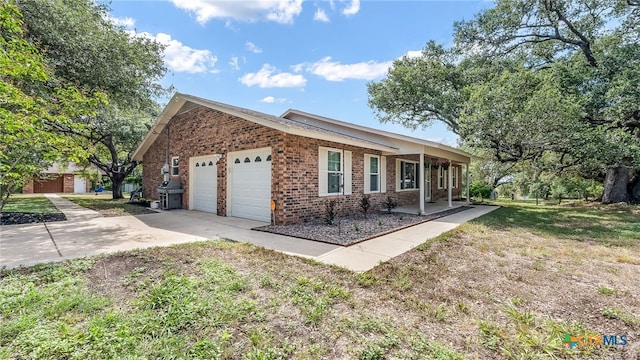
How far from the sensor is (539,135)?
32.8 feet

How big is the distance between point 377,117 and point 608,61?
442 inches

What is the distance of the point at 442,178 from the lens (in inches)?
673

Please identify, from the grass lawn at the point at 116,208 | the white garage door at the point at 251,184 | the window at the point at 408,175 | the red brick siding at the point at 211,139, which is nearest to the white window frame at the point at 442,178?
the window at the point at 408,175

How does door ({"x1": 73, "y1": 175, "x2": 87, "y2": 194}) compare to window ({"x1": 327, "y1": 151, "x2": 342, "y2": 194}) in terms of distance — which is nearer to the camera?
window ({"x1": 327, "y1": 151, "x2": 342, "y2": 194})

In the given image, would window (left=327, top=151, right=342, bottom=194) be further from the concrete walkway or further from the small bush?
the concrete walkway

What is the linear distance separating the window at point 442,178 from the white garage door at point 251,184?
12.1m

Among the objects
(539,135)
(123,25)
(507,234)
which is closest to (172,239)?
(507,234)

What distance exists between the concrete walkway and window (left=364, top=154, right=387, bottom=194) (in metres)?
2.89

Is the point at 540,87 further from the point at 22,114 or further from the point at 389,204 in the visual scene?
the point at 22,114

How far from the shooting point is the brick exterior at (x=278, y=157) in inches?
297

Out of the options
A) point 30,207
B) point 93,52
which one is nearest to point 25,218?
point 30,207

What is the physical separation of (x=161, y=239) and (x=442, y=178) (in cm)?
1580

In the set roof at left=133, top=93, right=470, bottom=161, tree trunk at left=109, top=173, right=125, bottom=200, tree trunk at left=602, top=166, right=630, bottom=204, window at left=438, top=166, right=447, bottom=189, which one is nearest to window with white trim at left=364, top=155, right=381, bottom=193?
roof at left=133, top=93, right=470, bottom=161

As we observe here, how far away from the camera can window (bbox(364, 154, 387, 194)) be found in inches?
414
